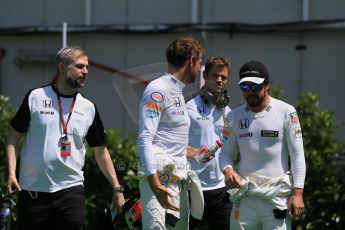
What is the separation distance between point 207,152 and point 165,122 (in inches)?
39.7

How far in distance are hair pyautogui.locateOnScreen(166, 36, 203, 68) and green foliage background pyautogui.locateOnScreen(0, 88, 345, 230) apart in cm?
318

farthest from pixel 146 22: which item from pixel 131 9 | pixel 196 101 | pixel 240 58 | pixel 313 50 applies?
pixel 196 101

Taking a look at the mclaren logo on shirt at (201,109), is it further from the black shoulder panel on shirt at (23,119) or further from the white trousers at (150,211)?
the black shoulder panel on shirt at (23,119)

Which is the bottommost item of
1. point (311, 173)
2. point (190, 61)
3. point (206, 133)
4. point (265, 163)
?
point (311, 173)

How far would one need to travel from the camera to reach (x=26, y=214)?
672 cm

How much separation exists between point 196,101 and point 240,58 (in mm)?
3697

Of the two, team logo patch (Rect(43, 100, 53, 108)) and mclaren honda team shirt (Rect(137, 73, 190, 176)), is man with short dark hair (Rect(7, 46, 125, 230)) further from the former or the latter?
mclaren honda team shirt (Rect(137, 73, 190, 176))

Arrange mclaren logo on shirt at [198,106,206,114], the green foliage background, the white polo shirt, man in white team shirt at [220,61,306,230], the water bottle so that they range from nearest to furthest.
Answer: man in white team shirt at [220,61,306,230] < the water bottle < the white polo shirt < mclaren logo on shirt at [198,106,206,114] < the green foliage background

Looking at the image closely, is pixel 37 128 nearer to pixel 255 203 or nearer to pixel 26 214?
pixel 26 214

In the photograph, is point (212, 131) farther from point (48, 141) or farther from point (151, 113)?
point (48, 141)

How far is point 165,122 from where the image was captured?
6352 mm

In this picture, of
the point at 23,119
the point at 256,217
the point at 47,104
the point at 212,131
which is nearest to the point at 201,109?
the point at 212,131

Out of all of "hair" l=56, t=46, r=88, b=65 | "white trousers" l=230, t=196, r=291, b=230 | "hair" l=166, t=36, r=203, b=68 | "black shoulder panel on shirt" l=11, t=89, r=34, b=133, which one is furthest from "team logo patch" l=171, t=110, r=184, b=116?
"black shoulder panel on shirt" l=11, t=89, r=34, b=133

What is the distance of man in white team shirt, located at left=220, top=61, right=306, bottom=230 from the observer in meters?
6.48
